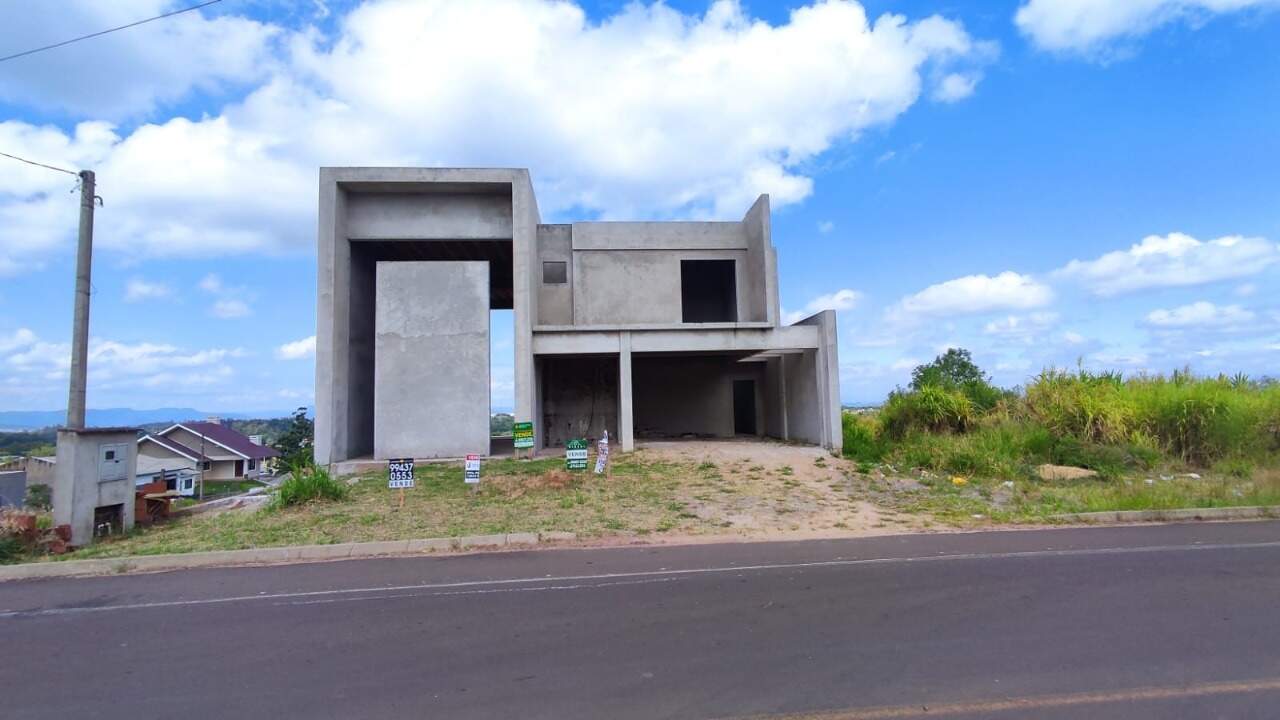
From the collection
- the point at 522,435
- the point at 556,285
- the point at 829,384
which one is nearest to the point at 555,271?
the point at 556,285

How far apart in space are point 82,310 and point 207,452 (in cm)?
4381

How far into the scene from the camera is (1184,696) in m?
4.01

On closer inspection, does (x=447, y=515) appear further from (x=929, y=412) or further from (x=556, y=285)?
(x=929, y=412)

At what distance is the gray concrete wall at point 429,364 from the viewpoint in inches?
727

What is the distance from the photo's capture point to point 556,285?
2269cm

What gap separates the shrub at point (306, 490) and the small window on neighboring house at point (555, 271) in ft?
38.0

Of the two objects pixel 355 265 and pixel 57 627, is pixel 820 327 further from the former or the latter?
pixel 57 627

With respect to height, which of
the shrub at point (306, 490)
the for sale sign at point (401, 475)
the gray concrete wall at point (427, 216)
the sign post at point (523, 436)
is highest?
the gray concrete wall at point (427, 216)

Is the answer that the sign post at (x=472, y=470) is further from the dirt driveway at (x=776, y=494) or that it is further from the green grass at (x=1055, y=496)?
the green grass at (x=1055, y=496)

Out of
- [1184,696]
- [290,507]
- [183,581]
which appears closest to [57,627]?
Result: [183,581]

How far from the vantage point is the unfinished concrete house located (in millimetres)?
18594

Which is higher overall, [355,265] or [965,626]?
[355,265]

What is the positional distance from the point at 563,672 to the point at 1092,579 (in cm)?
565

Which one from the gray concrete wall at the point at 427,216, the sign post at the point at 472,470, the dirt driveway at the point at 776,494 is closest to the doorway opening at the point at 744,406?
the dirt driveway at the point at 776,494
